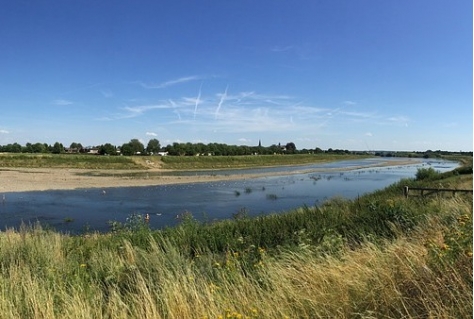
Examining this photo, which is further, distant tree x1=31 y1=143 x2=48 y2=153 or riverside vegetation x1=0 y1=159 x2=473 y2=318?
distant tree x1=31 y1=143 x2=48 y2=153

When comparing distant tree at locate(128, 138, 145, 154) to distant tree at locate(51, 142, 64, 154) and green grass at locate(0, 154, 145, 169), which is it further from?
green grass at locate(0, 154, 145, 169)

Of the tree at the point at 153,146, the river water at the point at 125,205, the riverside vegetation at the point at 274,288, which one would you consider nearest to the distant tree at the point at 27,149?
the tree at the point at 153,146

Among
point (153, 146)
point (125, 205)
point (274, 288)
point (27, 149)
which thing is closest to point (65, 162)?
point (125, 205)

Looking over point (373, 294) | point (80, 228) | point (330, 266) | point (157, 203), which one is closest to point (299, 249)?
point (330, 266)

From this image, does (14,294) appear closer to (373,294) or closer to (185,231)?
(373,294)

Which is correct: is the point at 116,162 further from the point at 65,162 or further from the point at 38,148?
the point at 38,148

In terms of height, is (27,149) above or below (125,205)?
above

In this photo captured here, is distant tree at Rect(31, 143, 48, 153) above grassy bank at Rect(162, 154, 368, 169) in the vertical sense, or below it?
above

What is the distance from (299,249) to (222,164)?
88123 mm

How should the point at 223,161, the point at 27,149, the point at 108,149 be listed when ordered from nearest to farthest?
the point at 223,161, the point at 108,149, the point at 27,149

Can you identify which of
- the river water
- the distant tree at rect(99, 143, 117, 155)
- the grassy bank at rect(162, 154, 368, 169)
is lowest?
the river water

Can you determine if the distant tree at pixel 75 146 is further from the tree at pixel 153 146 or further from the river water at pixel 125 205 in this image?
the river water at pixel 125 205

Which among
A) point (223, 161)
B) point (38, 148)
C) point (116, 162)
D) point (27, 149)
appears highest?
point (38, 148)

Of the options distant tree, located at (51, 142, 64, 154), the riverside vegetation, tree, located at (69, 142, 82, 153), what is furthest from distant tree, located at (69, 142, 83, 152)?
the riverside vegetation
